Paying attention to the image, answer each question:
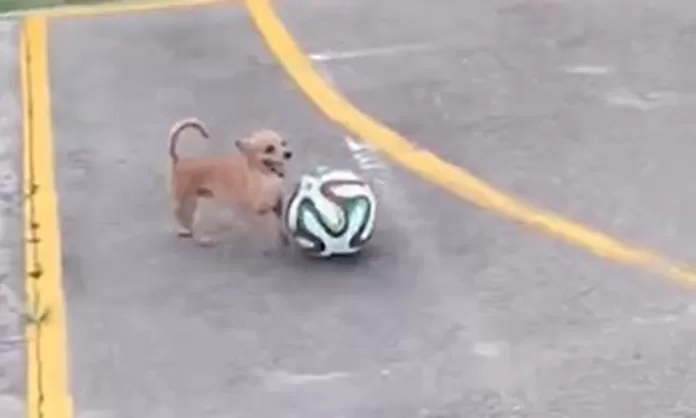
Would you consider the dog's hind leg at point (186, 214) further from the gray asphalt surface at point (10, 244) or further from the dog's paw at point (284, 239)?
the gray asphalt surface at point (10, 244)

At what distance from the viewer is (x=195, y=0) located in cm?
1203

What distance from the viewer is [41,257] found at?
7.96 m

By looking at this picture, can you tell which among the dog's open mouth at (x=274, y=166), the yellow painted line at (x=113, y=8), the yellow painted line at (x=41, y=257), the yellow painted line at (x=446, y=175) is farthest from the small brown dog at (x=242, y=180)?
the yellow painted line at (x=113, y=8)

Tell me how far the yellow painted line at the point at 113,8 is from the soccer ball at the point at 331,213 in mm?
4411

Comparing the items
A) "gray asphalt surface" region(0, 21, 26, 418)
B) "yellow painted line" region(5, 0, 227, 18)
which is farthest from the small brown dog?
"yellow painted line" region(5, 0, 227, 18)

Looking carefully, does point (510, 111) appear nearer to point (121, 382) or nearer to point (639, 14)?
point (639, 14)

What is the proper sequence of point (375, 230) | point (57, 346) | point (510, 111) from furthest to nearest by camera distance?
point (510, 111) → point (375, 230) → point (57, 346)

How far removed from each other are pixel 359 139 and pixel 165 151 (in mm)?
977

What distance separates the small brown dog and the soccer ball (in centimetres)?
12

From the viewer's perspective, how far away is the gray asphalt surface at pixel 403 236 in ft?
22.1

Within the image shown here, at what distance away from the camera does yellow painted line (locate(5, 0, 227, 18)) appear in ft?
38.9

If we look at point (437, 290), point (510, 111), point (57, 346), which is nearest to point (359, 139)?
point (510, 111)

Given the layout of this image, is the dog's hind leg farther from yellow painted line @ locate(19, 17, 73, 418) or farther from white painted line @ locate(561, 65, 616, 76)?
white painted line @ locate(561, 65, 616, 76)

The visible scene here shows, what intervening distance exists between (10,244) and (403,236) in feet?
5.69
